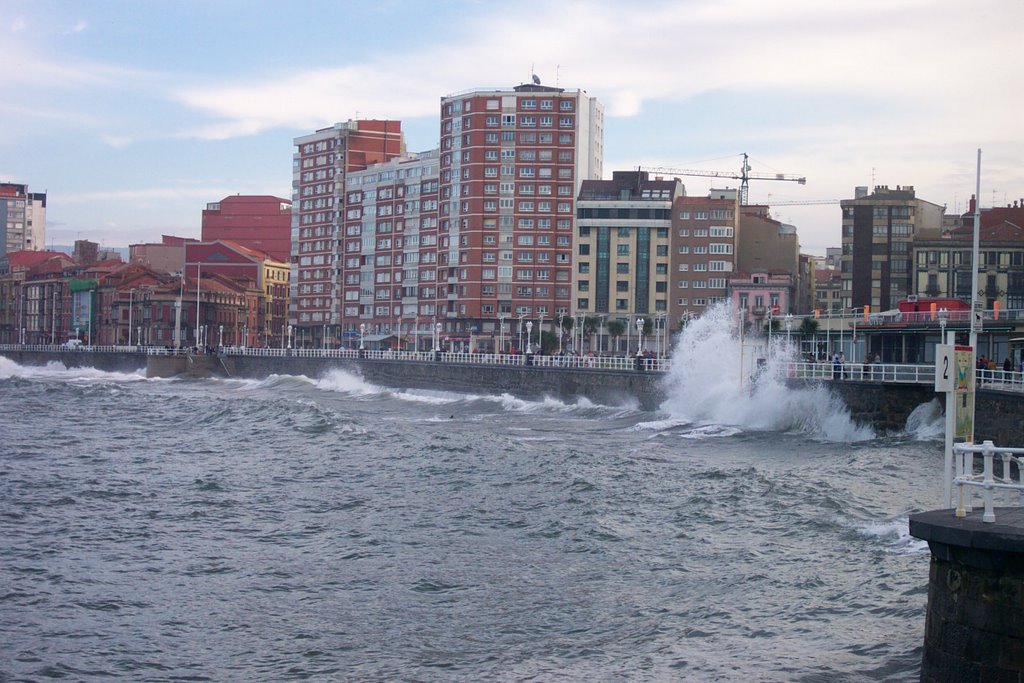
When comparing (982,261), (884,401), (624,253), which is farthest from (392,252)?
(884,401)

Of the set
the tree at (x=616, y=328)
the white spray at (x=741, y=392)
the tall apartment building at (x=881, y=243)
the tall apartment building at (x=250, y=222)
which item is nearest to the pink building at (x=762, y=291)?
the tall apartment building at (x=881, y=243)

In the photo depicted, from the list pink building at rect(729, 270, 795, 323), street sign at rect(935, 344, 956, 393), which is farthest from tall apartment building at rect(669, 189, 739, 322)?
street sign at rect(935, 344, 956, 393)

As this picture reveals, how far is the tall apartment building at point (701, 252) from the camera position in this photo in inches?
4065

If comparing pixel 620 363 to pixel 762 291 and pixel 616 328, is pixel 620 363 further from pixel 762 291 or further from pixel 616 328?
pixel 762 291

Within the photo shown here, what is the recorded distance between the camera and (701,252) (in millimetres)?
103938

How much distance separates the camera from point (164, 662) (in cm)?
1423

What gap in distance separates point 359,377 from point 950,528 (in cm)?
8133

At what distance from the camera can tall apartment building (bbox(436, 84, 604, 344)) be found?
107438 mm

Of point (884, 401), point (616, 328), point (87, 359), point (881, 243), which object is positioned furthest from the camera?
point (87, 359)

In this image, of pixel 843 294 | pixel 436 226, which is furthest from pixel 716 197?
pixel 436 226

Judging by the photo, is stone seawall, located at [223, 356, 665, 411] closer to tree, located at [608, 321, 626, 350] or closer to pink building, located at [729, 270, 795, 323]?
tree, located at [608, 321, 626, 350]

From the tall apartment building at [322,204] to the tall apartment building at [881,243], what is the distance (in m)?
55.7

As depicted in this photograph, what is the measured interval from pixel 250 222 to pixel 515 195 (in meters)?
67.5

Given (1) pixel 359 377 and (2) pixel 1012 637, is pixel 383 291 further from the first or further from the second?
(2) pixel 1012 637
